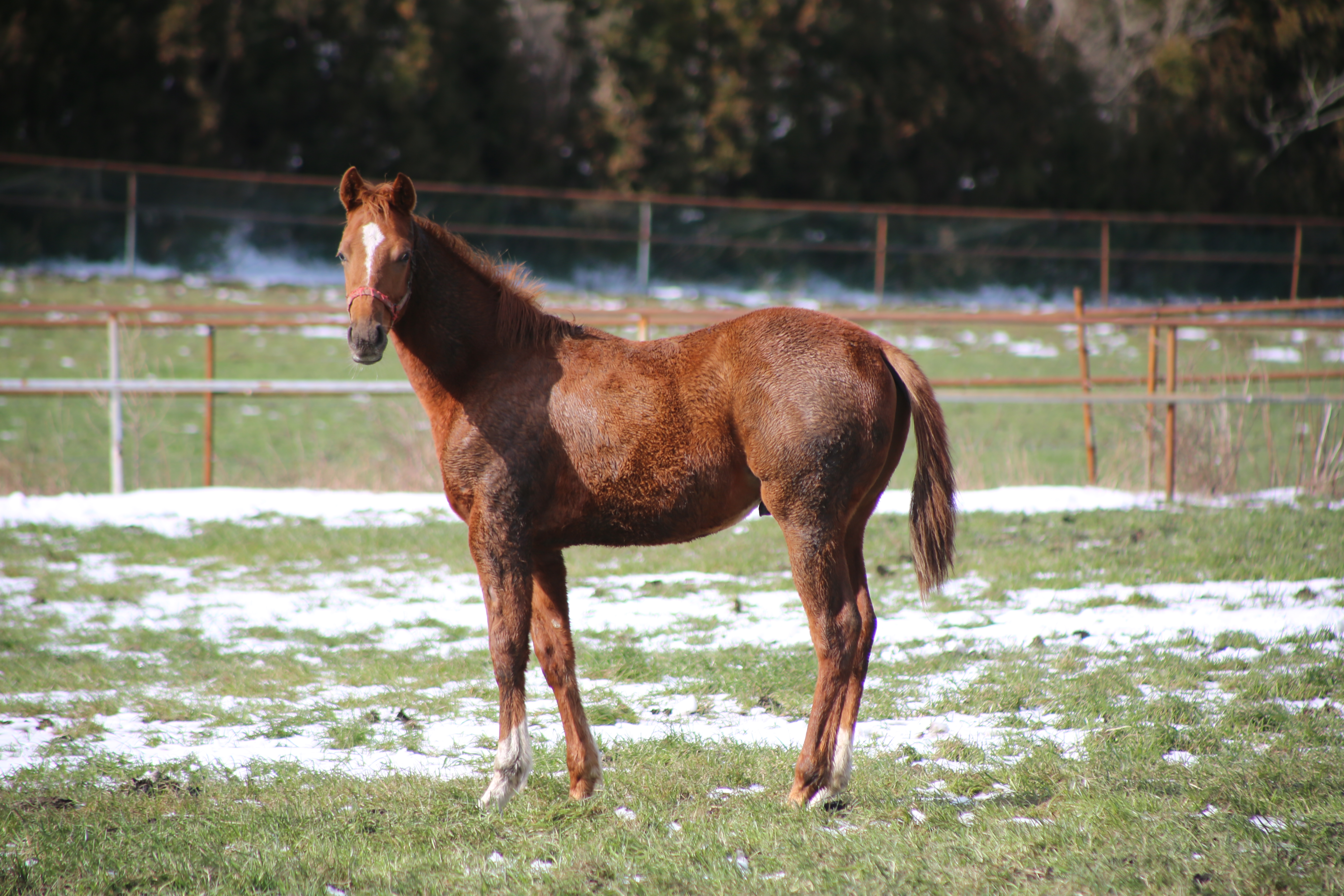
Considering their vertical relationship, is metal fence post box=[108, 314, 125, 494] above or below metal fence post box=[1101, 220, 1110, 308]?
below

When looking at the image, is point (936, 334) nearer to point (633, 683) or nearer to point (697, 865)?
point (633, 683)

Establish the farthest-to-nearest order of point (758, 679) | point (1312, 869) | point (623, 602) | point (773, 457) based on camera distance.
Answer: point (623, 602) < point (758, 679) < point (773, 457) < point (1312, 869)

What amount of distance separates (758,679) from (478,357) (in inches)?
82.4

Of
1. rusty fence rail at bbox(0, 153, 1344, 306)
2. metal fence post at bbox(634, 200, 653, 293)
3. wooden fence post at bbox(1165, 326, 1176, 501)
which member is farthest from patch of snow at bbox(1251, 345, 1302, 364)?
metal fence post at bbox(634, 200, 653, 293)

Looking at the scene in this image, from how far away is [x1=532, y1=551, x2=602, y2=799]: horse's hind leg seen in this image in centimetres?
362

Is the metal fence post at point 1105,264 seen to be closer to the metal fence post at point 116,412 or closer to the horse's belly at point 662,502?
the metal fence post at point 116,412

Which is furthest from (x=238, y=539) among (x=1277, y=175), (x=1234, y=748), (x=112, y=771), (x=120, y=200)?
(x=1277, y=175)

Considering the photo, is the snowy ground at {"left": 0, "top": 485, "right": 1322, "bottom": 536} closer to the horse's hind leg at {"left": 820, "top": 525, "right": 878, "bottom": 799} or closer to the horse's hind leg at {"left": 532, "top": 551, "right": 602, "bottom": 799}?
the horse's hind leg at {"left": 820, "top": 525, "right": 878, "bottom": 799}

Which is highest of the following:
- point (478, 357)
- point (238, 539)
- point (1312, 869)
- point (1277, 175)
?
point (1277, 175)

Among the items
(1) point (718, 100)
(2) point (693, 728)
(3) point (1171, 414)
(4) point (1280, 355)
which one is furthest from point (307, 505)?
(1) point (718, 100)

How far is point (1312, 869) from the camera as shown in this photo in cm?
275

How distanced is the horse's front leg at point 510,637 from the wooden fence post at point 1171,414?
7351 millimetres

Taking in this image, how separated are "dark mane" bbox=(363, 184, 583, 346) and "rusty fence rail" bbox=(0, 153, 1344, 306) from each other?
16681 millimetres

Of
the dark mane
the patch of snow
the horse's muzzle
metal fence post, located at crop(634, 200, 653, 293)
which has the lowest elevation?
the patch of snow
